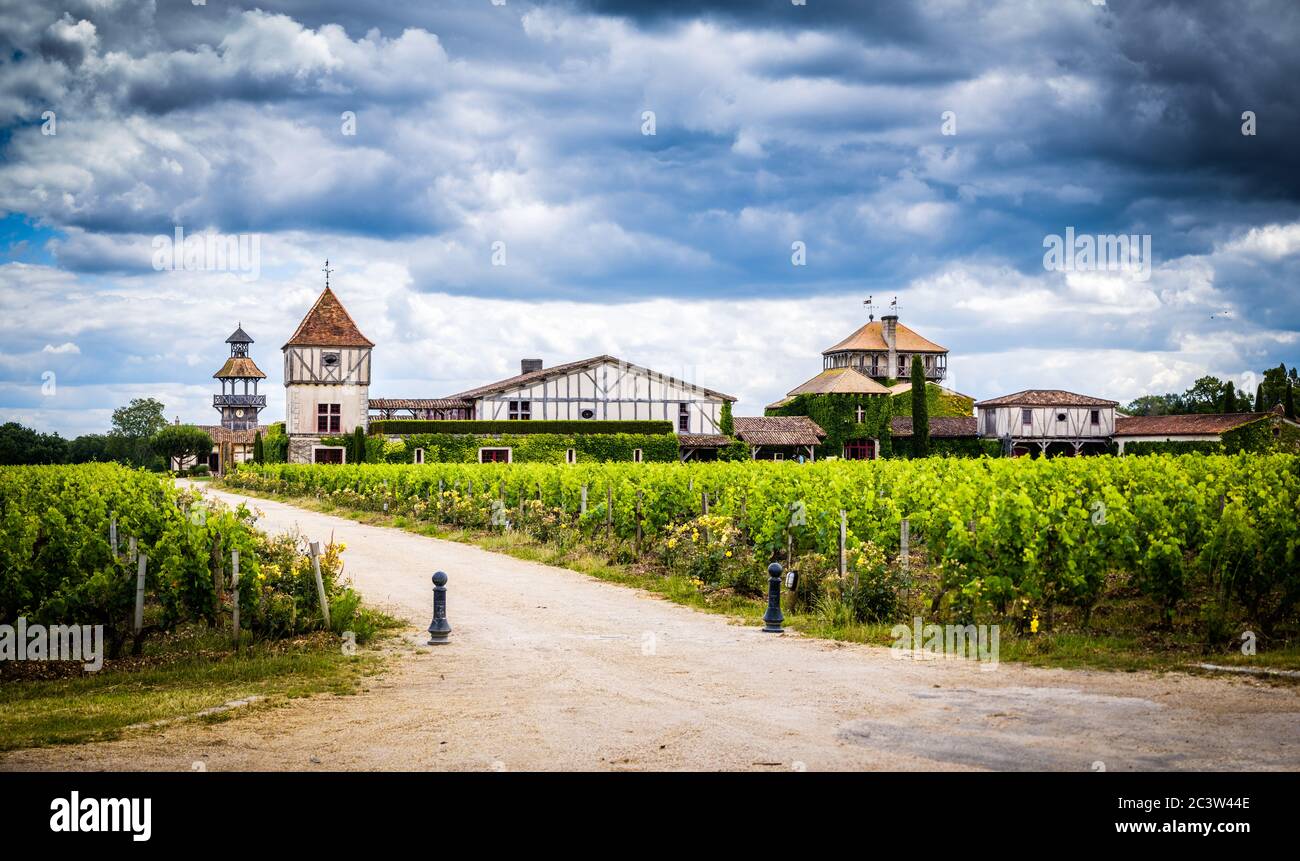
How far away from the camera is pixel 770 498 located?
19.5 meters

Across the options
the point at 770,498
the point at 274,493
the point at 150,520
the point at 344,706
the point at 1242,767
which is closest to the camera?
the point at 1242,767

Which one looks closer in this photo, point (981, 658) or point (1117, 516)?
point (981, 658)

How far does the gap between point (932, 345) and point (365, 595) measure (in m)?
90.0

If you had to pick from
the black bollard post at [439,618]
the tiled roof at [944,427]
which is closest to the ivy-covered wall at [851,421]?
the tiled roof at [944,427]

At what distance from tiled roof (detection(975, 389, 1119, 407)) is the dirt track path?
61803mm

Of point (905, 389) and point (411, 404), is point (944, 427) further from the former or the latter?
point (411, 404)

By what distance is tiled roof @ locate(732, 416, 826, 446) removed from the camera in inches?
2584

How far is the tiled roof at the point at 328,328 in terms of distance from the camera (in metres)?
64.2

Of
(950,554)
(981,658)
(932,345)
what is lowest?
(981,658)

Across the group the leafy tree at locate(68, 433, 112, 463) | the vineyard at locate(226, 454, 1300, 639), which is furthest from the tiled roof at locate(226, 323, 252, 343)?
the vineyard at locate(226, 454, 1300, 639)

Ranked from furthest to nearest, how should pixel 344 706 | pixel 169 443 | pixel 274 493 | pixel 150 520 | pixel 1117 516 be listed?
1. pixel 169 443
2. pixel 274 493
3. pixel 150 520
4. pixel 1117 516
5. pixel 344 706

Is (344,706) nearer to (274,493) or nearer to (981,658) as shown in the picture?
(981,658)
